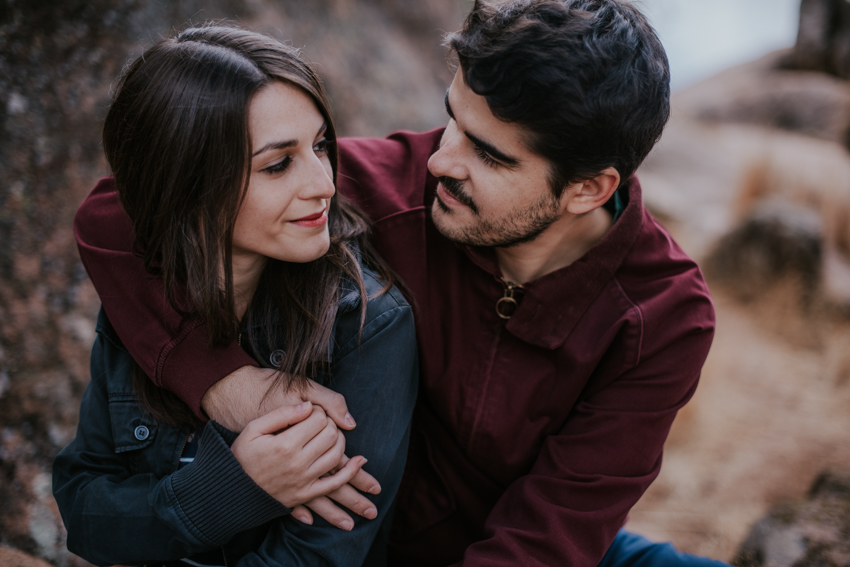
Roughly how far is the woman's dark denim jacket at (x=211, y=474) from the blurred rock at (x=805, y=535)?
1.54 metres

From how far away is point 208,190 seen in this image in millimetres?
1388

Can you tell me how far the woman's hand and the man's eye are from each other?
2.67 feet

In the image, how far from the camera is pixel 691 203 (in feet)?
24.0

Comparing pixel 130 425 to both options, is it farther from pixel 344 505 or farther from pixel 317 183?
pixel 317 183

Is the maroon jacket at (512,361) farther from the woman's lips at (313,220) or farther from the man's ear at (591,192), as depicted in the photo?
the woman's lips at (313,220)

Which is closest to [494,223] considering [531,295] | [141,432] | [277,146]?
[531,295]

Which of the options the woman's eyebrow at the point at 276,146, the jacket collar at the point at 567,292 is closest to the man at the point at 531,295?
the jacket collar at the point at 567,292

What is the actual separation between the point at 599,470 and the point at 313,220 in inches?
39.7

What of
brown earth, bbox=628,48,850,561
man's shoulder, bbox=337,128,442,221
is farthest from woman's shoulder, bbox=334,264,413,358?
brown earth, bbox=628,48,850,561

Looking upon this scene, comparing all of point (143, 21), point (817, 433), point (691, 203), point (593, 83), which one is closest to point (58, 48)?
point (143, 21)

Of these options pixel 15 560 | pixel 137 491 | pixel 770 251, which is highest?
pixel 137 491

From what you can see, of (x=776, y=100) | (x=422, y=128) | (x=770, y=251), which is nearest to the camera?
(x=422, y=128)

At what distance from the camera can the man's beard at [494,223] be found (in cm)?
172

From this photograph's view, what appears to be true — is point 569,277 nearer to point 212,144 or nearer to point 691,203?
point 212,144
